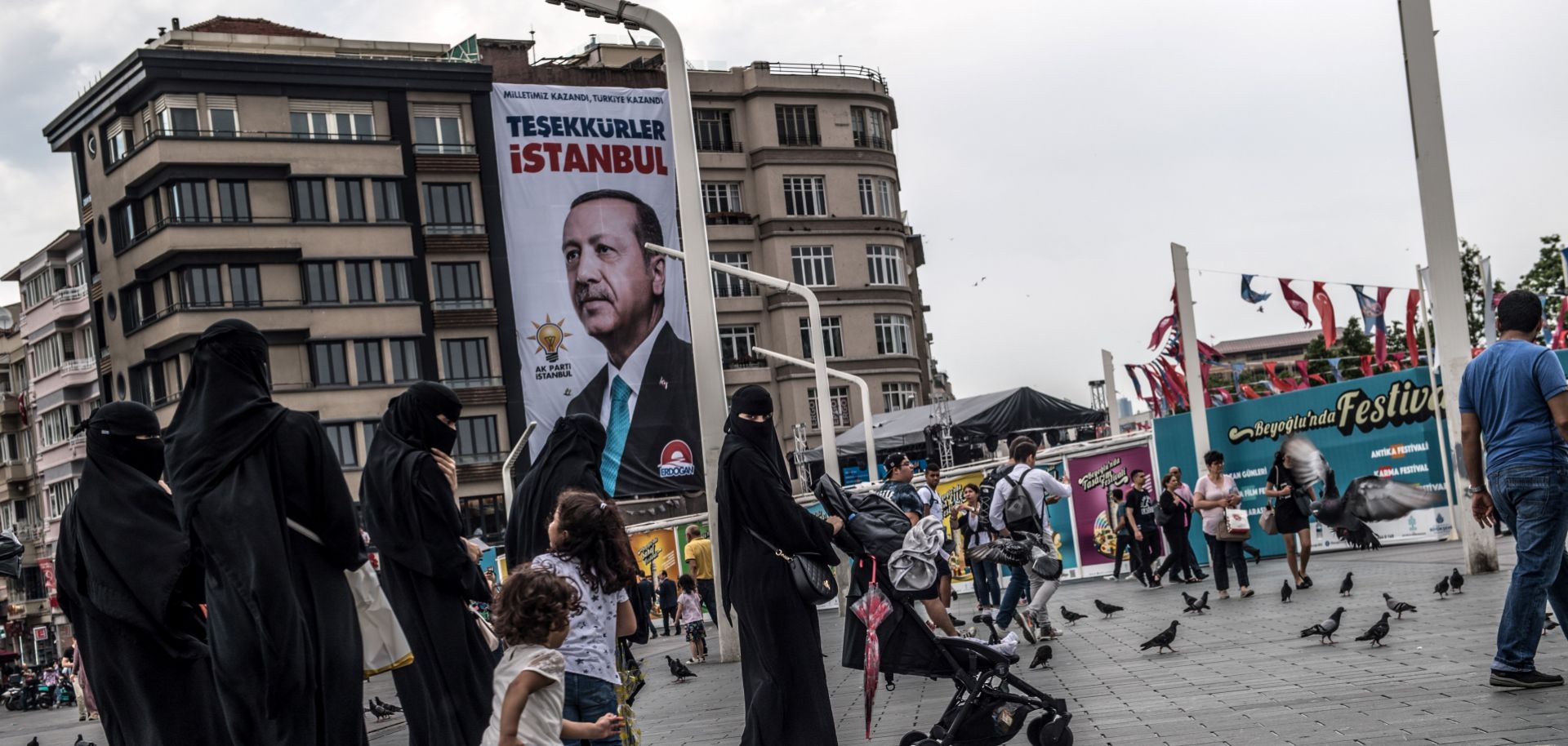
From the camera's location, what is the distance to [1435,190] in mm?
17156

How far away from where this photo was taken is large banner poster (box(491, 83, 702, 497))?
67188mm

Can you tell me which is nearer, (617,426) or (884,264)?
(617,426)

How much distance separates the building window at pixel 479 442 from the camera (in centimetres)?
6788

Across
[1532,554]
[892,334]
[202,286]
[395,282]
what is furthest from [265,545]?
[892,334]

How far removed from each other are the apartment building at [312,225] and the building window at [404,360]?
0.24ft

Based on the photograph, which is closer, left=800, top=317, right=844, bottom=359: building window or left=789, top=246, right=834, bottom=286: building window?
left=800, top=317, right=844, bottom=359: building window

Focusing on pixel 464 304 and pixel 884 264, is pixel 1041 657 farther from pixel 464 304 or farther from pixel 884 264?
pixel 884 264

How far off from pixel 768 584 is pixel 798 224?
6471 cm

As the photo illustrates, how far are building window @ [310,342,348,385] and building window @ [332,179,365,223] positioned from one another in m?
4.99

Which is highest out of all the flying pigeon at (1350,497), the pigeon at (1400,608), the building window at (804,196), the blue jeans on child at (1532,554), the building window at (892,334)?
the building window at (804,196)

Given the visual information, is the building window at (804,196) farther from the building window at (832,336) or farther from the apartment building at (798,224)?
the building window at (832,336)

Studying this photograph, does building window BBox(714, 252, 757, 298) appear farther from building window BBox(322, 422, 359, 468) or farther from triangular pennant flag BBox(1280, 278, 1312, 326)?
triangular pennant flag BBox(1280, 278, 1312, 326)

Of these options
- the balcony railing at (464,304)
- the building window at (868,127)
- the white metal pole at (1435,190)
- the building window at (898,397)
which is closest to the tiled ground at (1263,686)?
the white metal pole at (1435,190)

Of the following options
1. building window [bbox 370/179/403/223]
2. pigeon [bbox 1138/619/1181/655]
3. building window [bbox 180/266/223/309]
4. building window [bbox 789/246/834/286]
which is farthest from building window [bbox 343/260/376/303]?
pigeon [bbox 1138/619/1181/655]
